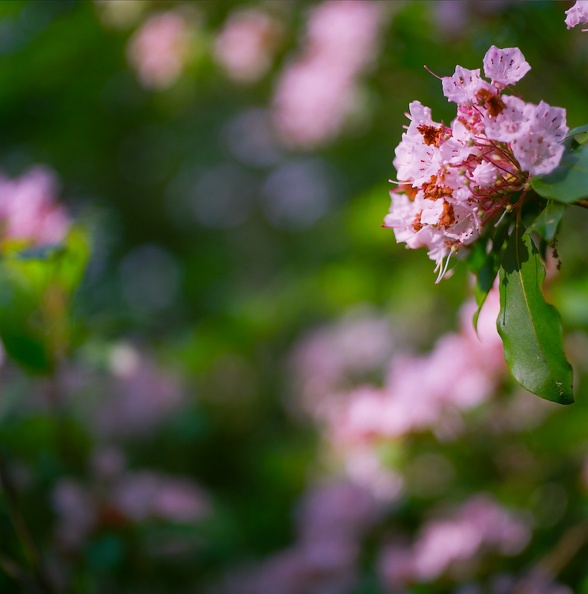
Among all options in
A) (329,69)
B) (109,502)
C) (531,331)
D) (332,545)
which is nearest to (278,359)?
(329,69)

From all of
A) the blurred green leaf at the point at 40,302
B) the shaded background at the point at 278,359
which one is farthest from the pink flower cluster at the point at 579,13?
the blurred green leaf at the point at 40,302

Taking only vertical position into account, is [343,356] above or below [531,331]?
below

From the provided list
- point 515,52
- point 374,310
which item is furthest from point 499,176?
point 374,310

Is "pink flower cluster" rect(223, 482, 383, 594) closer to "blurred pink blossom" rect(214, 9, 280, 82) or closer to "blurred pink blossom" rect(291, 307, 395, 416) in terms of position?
"blurred pink blossom" rect(291, 307, 395, 416)

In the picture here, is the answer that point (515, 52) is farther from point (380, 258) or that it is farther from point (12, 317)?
point (380, 258)

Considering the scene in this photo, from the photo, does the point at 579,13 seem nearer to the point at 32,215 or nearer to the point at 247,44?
the point at 32,215

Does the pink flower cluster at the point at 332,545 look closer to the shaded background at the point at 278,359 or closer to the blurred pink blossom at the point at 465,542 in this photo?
the shaded background at the point at 278,359
